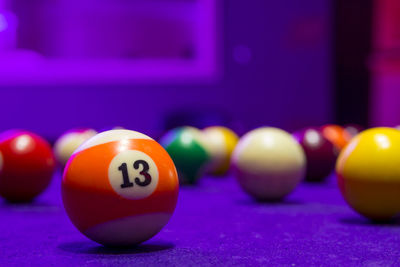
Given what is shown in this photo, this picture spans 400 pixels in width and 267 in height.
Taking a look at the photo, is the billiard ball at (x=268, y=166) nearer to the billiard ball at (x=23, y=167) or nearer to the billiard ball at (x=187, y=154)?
the billiard ball at (x=187, y=154)

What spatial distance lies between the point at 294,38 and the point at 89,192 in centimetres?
791

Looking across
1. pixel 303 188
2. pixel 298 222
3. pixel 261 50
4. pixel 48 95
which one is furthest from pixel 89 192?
pixel 261 50

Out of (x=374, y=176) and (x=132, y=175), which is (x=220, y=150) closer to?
(x=374, y=176)

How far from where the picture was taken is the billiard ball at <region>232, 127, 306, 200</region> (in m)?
3.61

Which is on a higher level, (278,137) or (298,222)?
(278,137)

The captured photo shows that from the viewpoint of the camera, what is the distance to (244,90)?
9.38 meters

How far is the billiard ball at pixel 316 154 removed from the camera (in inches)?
177

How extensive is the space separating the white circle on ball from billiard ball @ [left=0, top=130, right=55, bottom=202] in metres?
1.38

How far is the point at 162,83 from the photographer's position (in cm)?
889

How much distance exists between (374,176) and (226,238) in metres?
0.84

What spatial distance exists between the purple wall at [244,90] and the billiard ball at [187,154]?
13.6ft

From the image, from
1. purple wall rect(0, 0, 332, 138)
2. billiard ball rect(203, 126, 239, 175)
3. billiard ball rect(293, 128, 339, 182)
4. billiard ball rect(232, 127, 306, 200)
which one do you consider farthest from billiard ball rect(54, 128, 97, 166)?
purple wall rect(0, 0, 332, 138)

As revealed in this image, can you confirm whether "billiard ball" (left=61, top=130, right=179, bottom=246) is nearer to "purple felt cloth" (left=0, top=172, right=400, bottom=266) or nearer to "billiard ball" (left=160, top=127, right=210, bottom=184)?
"purple felt cloth" (left=0, top=172, right=400, bottom=266)

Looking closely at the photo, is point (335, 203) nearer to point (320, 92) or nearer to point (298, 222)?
point (298, 222)
